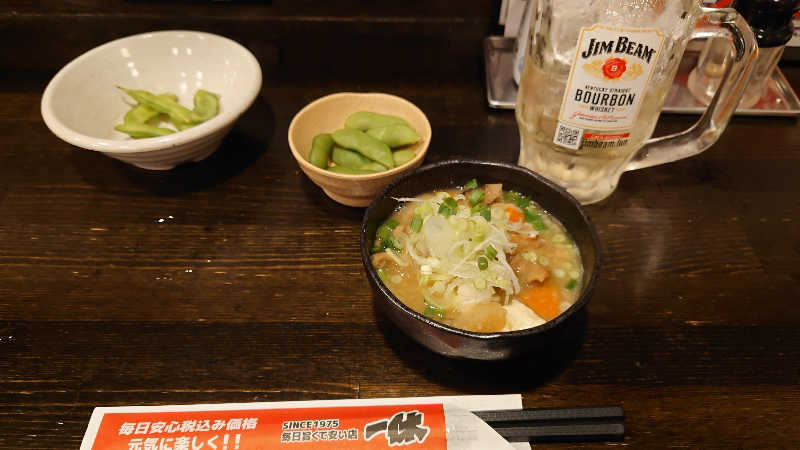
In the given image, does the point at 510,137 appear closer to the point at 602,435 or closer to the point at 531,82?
the point at 531,82

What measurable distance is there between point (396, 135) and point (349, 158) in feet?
0.45

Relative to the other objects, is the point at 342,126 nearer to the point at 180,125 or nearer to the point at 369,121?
the point at 369,121

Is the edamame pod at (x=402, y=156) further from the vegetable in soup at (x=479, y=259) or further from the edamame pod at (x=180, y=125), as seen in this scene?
the edamame pod at (x=180, y=125)

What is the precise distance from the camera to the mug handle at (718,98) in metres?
1.13

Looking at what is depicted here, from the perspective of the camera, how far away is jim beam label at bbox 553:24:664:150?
3.49 feet

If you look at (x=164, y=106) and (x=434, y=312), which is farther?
(x=164, y=106)

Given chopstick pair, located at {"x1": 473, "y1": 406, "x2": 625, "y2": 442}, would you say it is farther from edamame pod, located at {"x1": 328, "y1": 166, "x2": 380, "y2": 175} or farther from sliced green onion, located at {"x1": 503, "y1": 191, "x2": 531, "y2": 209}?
edamame pod, located at {"x1": 328, "y1": 166, "x2": 380, "y2": 175}

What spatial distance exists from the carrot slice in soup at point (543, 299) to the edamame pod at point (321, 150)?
60cm

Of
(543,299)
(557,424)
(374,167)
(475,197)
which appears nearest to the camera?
(557,424)

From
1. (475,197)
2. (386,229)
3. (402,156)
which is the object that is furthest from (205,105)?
(475,197)

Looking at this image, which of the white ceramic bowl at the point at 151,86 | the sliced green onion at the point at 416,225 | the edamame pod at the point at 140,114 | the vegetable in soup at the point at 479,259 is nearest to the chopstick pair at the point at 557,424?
the vegetable in soup at the point at 479,259

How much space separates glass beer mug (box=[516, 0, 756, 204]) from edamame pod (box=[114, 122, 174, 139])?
972 mm

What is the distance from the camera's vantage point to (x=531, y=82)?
A: 1.28 meters

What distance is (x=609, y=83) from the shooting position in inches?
44.4
